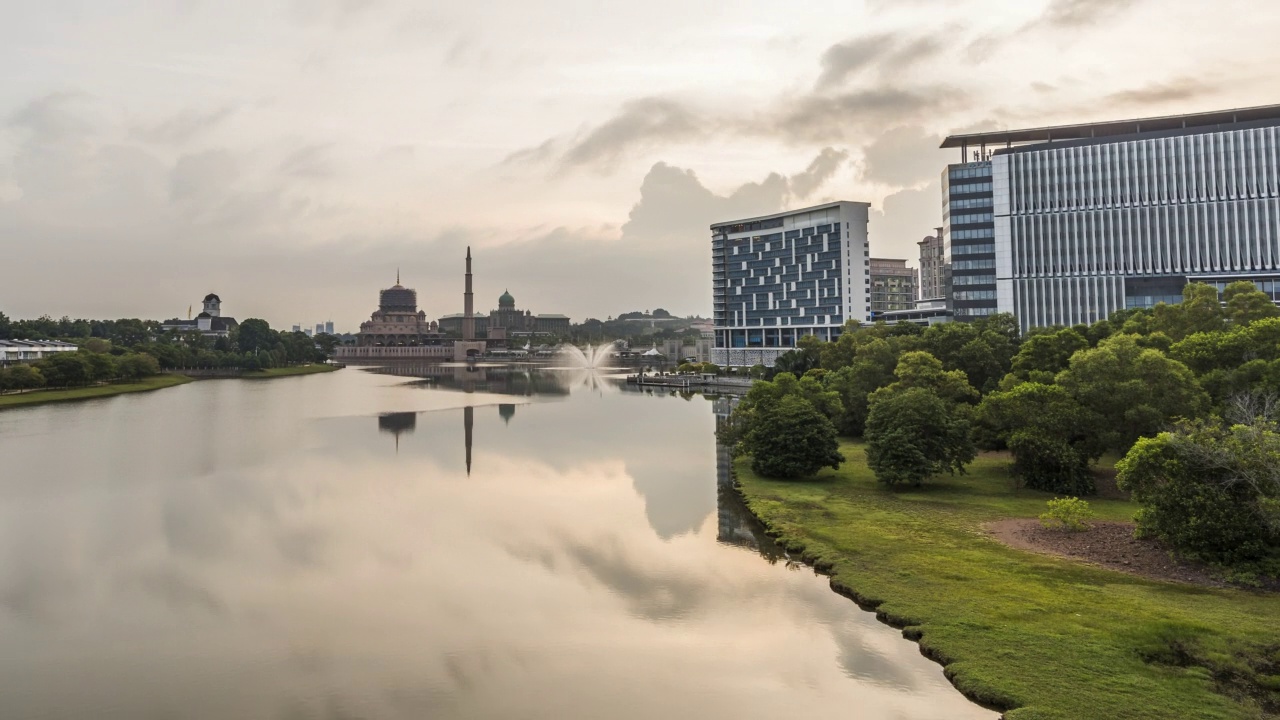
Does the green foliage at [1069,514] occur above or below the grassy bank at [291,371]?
below

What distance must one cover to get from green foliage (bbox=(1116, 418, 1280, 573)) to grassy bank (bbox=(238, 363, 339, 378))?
122 metres

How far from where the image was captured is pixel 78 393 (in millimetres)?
78312

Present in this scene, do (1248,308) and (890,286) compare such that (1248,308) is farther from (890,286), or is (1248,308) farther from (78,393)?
(890,286)

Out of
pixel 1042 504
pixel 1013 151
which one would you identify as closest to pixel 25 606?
pixel 1042 504

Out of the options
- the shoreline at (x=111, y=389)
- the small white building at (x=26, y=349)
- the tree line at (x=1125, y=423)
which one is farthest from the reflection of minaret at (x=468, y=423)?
the small white building at (x=26, y=349)

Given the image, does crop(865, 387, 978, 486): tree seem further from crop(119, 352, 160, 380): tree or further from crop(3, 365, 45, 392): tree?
crop(119, 352, 160, 380): tree

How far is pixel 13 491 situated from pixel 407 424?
26607 millimetres

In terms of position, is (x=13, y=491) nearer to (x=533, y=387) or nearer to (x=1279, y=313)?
(x=1279, y=313)

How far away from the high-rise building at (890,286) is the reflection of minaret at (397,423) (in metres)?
121

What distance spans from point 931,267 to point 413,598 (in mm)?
172144

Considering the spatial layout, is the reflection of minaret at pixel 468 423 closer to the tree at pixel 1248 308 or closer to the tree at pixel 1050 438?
the tree at pixel 1050 438

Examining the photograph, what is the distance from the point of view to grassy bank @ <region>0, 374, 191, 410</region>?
69838mm

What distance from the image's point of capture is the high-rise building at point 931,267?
171 m

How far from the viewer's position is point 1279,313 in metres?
43.5
